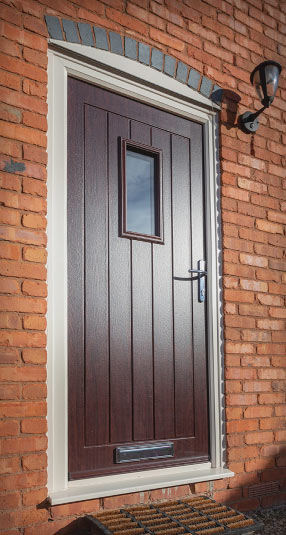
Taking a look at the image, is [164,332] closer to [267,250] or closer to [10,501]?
[267,250]

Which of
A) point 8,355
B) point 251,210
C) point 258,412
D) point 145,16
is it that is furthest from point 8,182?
point 258,412

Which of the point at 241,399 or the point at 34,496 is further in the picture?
the point at 241,399

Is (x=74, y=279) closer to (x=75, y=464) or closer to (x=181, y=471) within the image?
(x=75, y=464)

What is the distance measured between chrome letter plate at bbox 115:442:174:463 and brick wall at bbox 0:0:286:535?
0.19 metres

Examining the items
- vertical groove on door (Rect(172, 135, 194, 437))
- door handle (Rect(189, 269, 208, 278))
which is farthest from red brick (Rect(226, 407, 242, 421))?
door handle (Rect(189, 269, 208, 278))

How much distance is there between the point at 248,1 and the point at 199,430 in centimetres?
282

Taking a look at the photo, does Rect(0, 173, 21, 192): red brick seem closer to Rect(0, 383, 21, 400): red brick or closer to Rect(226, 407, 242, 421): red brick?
Rect(0, 383, 21, 400): red brick

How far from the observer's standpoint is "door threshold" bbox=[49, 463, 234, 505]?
8.88 ft

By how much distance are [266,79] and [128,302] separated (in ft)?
5.40

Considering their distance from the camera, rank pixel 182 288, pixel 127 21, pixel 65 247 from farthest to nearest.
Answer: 1. pixel 182 288
2. pixel 127 21
3. pixel 65 247

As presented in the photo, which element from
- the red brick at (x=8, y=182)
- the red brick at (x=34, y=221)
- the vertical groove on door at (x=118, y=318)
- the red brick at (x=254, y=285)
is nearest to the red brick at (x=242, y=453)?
the vertical groove on door at (x=118, y=318)

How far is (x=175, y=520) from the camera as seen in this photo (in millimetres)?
2734

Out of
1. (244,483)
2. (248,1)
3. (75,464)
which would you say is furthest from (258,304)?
(248,1)

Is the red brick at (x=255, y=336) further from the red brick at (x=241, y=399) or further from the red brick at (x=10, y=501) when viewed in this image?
the red brick at (x=10, y=501)
